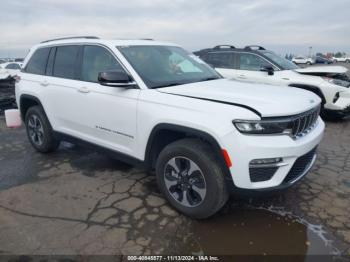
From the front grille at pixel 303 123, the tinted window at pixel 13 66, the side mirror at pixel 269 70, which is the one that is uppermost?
the side mirror at pixel 269 70

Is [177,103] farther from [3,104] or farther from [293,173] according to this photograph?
[3,104]

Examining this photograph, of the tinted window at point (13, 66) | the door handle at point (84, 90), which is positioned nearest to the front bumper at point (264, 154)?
the door handle at point (84, 90)

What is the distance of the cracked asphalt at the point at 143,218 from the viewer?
2840mm

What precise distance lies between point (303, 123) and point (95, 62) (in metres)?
2.65

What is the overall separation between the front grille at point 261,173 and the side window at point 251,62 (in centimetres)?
527

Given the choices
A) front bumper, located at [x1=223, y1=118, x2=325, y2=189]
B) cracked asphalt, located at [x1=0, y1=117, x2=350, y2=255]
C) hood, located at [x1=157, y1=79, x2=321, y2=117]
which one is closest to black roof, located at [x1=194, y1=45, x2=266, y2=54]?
cracked asphalt, located at [x1=0, y1=117, x2=350, y2=255]

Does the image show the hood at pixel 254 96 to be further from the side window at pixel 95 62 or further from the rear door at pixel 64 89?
the rear door at pixel 64 89

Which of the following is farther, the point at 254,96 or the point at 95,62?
the point at 95,62

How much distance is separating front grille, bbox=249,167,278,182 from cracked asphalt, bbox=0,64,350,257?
149mm

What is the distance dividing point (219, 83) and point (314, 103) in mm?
1080

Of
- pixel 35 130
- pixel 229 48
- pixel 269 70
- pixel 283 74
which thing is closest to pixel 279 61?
pixel 283 74

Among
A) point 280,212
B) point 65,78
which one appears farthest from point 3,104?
point 280,212

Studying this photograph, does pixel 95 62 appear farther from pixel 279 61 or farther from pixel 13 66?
pixel 13 66

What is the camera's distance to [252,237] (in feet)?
Result: 9.76
